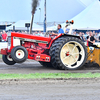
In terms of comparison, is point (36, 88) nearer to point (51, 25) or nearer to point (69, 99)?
point (69, 99)

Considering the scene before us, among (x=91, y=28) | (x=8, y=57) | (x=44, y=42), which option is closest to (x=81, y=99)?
(x=44, y=42)

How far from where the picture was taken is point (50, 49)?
8.33 meters

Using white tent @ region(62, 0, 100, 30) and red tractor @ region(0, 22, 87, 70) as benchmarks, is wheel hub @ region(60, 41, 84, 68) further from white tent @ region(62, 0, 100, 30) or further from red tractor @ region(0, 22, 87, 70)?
white tent @ region(62, 0, 100, 30)

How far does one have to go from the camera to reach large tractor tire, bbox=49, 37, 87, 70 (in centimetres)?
818

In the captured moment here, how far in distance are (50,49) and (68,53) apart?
0.67 m

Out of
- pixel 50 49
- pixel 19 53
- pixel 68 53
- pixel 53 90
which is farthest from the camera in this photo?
pixel 68 53

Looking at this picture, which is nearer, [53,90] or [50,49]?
[53,90]

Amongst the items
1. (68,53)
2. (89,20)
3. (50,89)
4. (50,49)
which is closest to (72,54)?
(68,53)

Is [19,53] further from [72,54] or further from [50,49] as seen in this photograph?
[72,54]

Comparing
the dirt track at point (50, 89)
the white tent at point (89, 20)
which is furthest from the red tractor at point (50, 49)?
the white tent at point (89, 20)

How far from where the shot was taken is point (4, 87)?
17.7ft

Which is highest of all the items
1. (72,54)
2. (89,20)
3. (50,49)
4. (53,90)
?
(89,20)

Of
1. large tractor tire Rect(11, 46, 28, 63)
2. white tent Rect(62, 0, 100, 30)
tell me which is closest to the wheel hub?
large tractor tire Rect(11, 46, 28, 63)

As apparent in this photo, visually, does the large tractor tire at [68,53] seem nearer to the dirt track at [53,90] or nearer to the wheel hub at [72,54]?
the wheel hub at [72,54]
